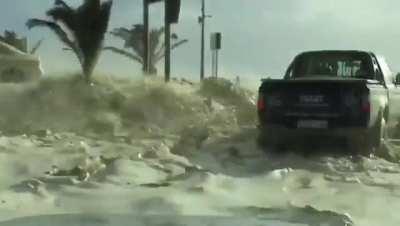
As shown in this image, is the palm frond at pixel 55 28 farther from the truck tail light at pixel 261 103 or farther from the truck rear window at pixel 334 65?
the truck tail light at pixel 261 103

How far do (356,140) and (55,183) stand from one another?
559 centimetres

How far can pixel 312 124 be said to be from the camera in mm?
14484

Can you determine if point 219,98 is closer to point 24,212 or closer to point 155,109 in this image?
point 155,109

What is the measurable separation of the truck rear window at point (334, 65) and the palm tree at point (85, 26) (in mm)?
12565

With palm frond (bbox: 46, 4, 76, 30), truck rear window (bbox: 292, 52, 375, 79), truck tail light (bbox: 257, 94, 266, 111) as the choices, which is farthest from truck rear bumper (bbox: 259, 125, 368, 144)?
palm frond (bbox: 46, 4, 76, 30)

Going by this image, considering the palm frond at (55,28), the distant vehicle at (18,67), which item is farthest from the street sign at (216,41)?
the distant vehicle at (18,67)

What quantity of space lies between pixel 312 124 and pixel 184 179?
3.58 metres

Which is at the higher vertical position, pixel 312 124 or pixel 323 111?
pixel 323 111

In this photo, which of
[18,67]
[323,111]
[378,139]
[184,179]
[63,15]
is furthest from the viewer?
[18,67]

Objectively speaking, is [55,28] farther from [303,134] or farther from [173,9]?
[303,134]

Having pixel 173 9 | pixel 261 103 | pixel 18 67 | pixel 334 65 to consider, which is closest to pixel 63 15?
pixel 173 9

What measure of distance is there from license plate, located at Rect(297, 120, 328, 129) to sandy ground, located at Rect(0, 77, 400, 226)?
53cm

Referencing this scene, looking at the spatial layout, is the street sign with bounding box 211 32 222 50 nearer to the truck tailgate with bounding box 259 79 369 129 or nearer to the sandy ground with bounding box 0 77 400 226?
the sandy ground with bounding box 0 77 400 226

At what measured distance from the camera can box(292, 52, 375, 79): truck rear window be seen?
16094 millimetres
